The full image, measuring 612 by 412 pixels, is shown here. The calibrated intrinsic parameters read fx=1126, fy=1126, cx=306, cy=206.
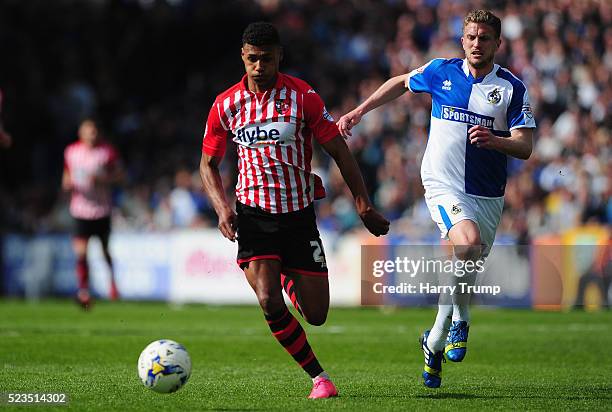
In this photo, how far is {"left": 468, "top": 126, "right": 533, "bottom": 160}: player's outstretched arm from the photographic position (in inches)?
312

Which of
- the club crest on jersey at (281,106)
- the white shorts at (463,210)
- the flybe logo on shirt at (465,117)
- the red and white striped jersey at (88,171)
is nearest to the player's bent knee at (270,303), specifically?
the club crest on jersey at (281,106)

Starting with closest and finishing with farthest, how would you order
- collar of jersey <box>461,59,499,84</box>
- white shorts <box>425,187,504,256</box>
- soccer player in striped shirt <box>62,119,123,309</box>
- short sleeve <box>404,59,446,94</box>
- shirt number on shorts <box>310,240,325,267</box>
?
shirt number on shorts <box>310,240,325,267</box> → white shorts <box>425,187,504,256</box> → collar of jersey <box>461,59,499,84</box> → short sleeve <box>404,59,446,94</box> → soccer player in striped shirt <box>62,119,123,309</box>

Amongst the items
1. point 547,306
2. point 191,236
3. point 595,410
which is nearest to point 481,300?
point 547,306

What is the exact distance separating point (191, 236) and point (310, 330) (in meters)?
6.78

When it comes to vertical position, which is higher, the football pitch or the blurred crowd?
the blurred crowd

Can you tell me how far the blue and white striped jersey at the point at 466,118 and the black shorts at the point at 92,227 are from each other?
33.4 feet

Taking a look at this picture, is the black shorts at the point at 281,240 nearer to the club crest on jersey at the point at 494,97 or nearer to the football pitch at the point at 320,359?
the football pitch at the point at 320,359

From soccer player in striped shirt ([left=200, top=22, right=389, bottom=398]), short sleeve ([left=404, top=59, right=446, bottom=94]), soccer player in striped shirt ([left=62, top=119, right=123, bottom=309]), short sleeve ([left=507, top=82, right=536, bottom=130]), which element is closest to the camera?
soccer player in striped shirt ([left=200, top=22, right=389, bottom=398])

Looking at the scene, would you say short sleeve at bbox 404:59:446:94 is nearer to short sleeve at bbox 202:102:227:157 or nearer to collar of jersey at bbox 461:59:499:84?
collar of jersey at bbox 461:59:499:84

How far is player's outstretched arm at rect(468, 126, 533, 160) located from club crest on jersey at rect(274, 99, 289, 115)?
1320 millimetres

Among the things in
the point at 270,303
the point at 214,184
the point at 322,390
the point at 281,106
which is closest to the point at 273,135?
the point at 281,106

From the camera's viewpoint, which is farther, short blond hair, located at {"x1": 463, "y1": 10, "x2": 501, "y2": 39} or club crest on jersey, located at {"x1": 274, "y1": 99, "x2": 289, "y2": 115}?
short blond hair, located at {"x1": 463, "y1": 10, "x2": 501, "y2": 39}

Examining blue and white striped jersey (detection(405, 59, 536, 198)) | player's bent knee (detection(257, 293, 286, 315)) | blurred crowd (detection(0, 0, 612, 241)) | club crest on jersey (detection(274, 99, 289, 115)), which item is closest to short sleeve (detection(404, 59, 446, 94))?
blue and white striped jersey (detection(405, 59, 536, 198))

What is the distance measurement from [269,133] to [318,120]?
36cm
